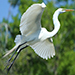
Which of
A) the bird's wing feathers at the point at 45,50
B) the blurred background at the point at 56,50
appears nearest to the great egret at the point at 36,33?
the bird's wing feathers at the point at 45,50

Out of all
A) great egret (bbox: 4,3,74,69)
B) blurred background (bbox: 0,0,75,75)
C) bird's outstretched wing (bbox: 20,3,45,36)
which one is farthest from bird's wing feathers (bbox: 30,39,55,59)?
blurred background (bbox: 0,0,75,75)

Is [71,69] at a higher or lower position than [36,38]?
lower

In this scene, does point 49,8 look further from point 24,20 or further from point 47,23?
point 24,20

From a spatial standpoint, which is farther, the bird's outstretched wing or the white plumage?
the white plumage

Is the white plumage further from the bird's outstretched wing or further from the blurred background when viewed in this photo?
the blurred background

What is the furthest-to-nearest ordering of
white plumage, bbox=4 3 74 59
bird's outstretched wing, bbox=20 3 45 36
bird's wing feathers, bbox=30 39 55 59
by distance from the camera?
bird's wing feathers, bbox=30 39 55 59
white plumage, bbox=4 3 74 59
bird's outstretched wing, bbox=20 3 45 36

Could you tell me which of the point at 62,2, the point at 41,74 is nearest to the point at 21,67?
the point at 41,74

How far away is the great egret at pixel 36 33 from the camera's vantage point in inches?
235

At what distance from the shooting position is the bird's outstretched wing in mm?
5720

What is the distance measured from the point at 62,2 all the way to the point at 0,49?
829cm

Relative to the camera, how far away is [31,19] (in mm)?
6121

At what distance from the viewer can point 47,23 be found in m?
14.5

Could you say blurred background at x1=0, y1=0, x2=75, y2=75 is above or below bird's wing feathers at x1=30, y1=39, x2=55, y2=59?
below

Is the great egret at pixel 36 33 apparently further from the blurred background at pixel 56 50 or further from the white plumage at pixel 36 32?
the blurred background at pixel 56 50
